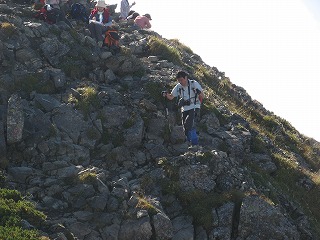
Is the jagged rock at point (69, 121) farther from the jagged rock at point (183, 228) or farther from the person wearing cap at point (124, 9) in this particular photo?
the person wearing cap at point (124, 9)

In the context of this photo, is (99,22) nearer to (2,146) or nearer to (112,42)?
(112,42)

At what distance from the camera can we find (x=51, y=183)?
42.4 ft

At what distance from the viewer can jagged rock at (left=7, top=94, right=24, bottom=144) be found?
14.2 m

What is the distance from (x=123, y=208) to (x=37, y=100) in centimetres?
659

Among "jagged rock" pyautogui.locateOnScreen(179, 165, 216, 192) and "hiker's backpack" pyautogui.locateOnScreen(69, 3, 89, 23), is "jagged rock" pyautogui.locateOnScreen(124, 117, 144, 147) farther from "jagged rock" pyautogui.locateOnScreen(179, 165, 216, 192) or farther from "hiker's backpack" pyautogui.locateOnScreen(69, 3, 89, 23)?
"hiker's backpack" pyautogui.locateOnScreen(69, 3, 89, 23)

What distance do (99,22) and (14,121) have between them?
944 cm

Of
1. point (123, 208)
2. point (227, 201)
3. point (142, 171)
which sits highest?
point (227, 201)

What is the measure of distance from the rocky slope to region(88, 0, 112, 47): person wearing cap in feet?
3.64

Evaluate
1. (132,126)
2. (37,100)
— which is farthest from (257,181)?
(37,100)

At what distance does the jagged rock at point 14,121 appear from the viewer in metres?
14.2

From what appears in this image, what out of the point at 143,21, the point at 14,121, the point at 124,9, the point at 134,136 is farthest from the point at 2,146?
the point at 124,9

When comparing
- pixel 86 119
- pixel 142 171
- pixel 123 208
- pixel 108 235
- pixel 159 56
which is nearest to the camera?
pixel 108 235

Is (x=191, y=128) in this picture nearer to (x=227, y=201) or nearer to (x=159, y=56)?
(x=227, y=201)

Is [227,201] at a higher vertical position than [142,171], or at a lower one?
higher
